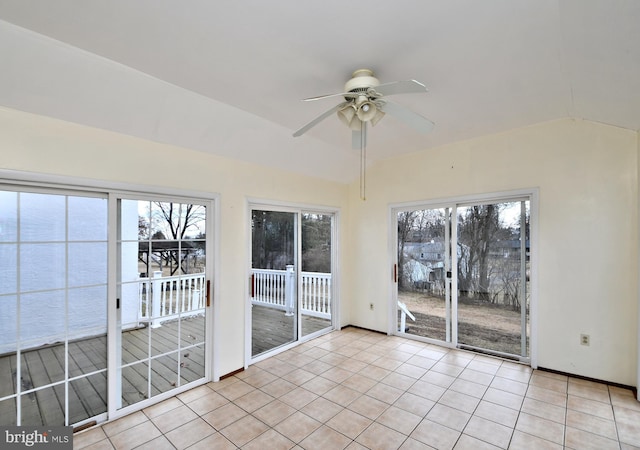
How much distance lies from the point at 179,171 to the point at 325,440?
270cm

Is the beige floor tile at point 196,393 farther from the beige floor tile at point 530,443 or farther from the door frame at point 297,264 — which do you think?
the beige floor tile at point 530,443

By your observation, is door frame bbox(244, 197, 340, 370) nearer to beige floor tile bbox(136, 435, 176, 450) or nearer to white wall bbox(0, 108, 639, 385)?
white wall bbox(0, 108, 639, 385)

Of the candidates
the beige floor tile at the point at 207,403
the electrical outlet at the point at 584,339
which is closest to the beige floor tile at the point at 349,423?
the beige floor tile at the point at 207,403

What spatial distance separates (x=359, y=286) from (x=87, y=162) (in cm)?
396

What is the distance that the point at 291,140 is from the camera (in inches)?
140

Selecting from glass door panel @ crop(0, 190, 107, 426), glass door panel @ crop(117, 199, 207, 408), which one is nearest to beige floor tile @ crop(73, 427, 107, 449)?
glass door panel @ crop(0, 190, 107, 426)

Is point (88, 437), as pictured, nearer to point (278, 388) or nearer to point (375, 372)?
point (278, 388)

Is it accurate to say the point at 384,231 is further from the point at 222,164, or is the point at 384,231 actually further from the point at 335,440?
the point at 335,440

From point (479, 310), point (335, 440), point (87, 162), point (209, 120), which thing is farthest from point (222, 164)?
point (479, 310)

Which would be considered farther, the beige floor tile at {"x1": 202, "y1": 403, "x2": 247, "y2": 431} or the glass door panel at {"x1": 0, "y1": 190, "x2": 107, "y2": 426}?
the beige floor tile at {"x1": 202, "y1": 403, "x2": 247, "y2": 431}

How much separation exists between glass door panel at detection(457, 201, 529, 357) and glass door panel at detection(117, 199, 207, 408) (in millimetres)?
3300

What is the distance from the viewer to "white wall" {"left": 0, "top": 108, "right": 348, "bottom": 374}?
2125 mm

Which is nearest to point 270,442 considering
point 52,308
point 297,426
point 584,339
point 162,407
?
point 297,426

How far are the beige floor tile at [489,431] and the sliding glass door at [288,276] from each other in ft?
7.88
